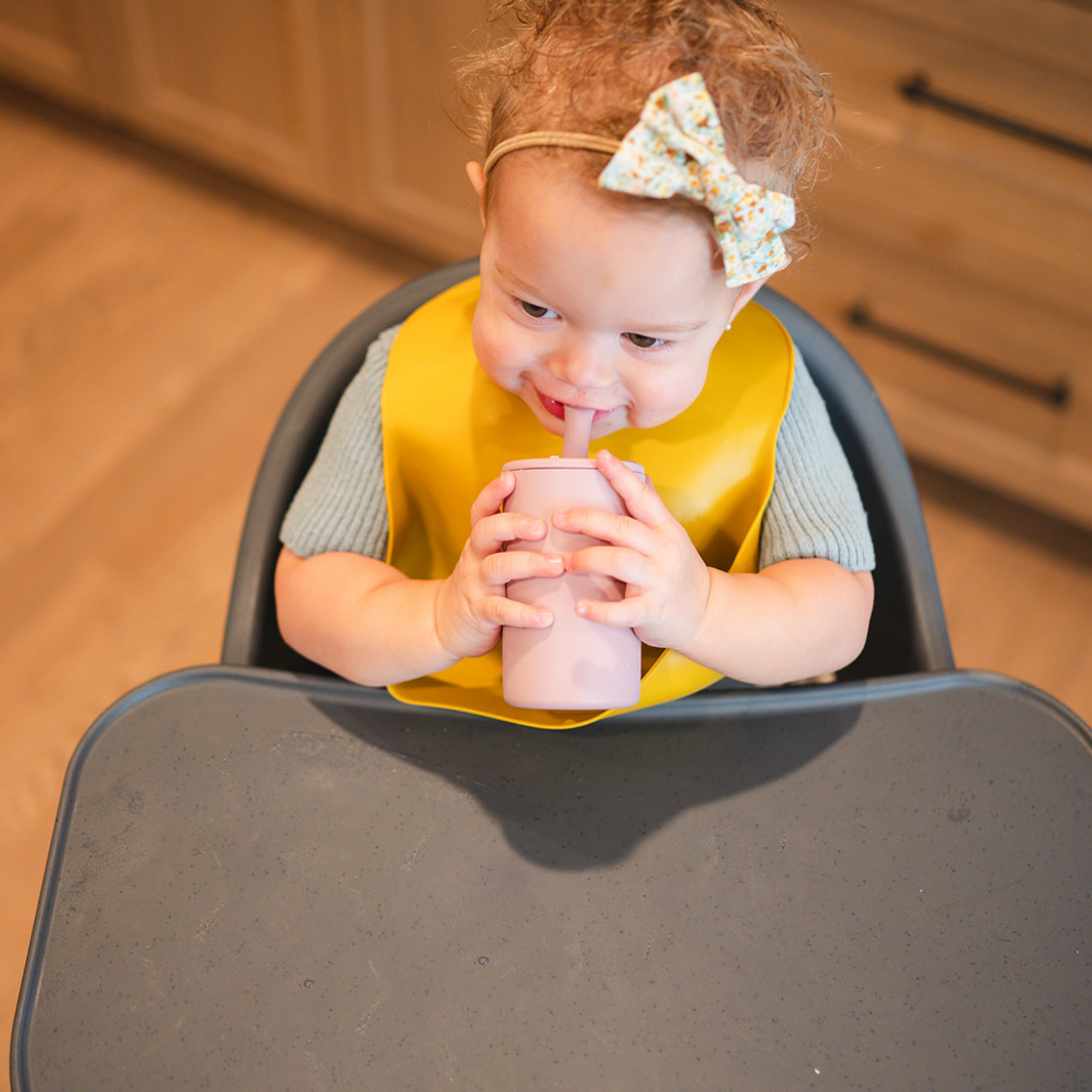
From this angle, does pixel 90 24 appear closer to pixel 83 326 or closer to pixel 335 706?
pixel 83 326

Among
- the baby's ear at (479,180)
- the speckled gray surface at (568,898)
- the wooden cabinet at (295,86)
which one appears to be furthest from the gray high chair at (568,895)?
the wooden cabinet at (295,86)

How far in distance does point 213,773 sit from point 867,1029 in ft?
1.35

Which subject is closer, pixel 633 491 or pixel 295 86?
pixel 633 491

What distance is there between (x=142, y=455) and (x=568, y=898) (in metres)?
1.24

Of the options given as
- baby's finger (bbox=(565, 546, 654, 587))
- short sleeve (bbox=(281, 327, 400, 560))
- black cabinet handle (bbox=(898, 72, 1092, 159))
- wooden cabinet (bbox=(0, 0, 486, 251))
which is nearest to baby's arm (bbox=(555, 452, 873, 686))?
baby's finger (bbox=(565, 546, 654, 587))

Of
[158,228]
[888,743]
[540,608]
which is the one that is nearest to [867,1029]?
[888,743]

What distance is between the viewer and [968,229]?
4.50 ft

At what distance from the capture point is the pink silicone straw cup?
61cm

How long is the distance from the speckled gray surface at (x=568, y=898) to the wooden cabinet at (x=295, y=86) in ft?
3.70

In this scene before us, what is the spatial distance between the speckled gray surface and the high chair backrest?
8 centimetres

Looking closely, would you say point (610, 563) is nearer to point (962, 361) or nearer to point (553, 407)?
point (553, 407)

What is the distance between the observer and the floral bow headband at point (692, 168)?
0.55m

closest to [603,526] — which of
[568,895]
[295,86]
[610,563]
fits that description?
[610,563]

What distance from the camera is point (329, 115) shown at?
1.76 meters
